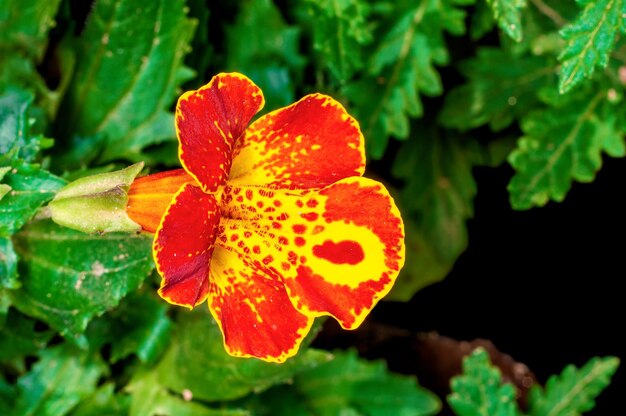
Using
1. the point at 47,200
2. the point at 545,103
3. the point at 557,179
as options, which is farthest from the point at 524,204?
the point at 47,200

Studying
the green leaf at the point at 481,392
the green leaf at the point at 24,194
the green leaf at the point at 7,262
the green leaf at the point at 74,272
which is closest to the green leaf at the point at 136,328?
the green leaf at the point at 74,272

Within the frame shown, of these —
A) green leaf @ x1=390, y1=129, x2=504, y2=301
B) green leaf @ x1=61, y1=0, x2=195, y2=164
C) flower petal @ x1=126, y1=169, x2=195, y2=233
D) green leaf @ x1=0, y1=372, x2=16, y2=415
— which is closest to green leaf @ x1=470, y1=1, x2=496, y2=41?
green leaf @ x1=390, y1=129, x2=504, y2=301

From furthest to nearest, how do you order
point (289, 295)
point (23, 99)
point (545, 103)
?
point (545, 103) < point (23, 99) < point (289, 295)

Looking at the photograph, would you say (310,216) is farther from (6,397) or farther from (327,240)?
(6,397)

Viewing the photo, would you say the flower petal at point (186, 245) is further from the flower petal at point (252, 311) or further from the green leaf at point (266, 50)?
the green leaf at point (266, 50)

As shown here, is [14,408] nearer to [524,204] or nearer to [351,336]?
[351,336]
